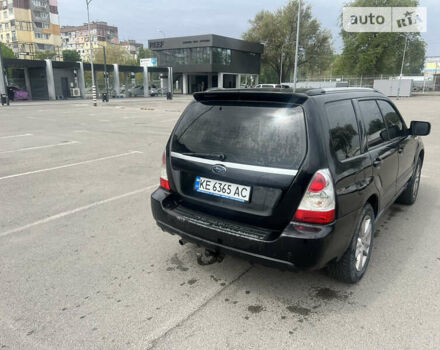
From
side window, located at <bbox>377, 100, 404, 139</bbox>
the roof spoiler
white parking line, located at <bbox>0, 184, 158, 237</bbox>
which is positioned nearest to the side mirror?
side window, located at <bbox>377, 100, 404, 139</bbox>

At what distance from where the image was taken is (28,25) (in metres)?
82.9

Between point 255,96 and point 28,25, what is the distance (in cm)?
9883

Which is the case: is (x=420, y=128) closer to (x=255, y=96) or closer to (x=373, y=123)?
(x=373, y=123)

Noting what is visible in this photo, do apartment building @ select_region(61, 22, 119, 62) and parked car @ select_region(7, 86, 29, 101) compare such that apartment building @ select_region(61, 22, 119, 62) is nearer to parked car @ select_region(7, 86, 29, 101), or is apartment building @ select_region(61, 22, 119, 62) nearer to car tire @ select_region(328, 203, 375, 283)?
parked car @ select_region(7, 86, 29, 101)

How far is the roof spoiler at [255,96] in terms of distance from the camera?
2670 mm

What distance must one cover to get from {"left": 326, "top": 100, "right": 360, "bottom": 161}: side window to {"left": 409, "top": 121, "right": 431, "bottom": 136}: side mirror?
1.74 meters

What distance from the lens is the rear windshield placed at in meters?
2.59

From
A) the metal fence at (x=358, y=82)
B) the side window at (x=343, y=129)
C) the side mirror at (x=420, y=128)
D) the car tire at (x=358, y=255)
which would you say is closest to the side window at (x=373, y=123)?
the side window at (x=343, y=129)

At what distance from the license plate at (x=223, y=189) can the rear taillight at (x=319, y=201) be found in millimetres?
426

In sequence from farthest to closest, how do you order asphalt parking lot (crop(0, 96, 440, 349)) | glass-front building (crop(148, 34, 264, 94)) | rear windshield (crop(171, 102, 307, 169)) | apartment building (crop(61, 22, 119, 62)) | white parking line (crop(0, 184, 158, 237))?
apartment building (crop(61, 22, 119, 62)), glass-front building (crop(148, 34, 264, 94)), white parking line (crop(0, 184, 158, 237)), rear windshield (crop(171, 102, 307, 169)), asphalt parking lot (crop(0, 96, 440, 349))

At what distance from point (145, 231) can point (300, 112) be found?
2471 millimetres

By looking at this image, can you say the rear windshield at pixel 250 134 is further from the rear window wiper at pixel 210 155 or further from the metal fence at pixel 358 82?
the metal fence at pixel 358 82

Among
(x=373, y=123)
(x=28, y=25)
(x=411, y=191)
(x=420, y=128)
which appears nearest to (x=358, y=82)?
(x=411, y=191)

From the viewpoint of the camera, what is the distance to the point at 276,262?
2555mm
